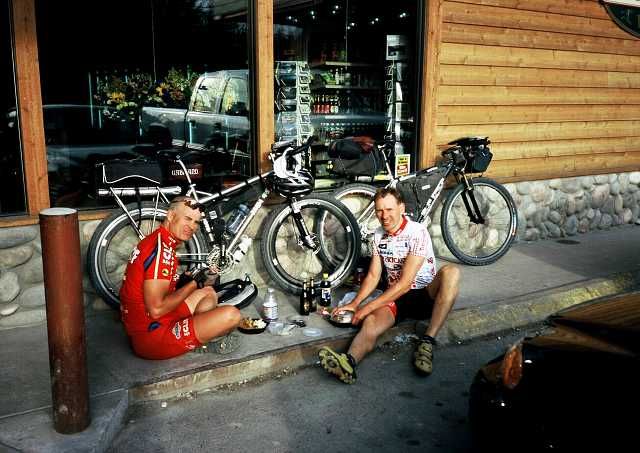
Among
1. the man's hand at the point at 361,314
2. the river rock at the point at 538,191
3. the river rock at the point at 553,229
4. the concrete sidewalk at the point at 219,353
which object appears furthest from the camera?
the river rock at the point at 553,229

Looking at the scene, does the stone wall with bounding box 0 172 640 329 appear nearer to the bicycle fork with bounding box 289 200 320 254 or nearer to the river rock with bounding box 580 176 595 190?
the river rock with bounding box 580 176 595 190

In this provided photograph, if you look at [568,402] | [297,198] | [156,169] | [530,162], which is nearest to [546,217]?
[530,162]

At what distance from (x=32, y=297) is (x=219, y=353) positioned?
1.82 m

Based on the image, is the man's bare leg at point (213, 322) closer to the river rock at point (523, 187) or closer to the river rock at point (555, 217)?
the river rock at point (523, 187)

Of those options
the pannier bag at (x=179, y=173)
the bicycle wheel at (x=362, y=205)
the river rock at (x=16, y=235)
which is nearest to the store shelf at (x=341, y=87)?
the bicycle wheel at (x=362, y=205)

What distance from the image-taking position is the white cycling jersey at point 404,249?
510 cm

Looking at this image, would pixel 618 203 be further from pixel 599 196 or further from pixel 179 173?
pixel 179 173

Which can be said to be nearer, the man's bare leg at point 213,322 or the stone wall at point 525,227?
the man's bare leg at point 213,322

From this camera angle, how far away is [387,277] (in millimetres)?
5406

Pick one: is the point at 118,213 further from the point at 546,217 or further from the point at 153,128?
the point at 546,217

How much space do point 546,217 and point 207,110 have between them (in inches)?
194

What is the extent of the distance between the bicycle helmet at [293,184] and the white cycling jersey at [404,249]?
1023 mm

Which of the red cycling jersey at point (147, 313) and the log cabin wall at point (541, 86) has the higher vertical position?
the log cabin wall at point (541, 86)

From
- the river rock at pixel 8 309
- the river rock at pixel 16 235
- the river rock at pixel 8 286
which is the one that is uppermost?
the river rock at pixel 16 235
